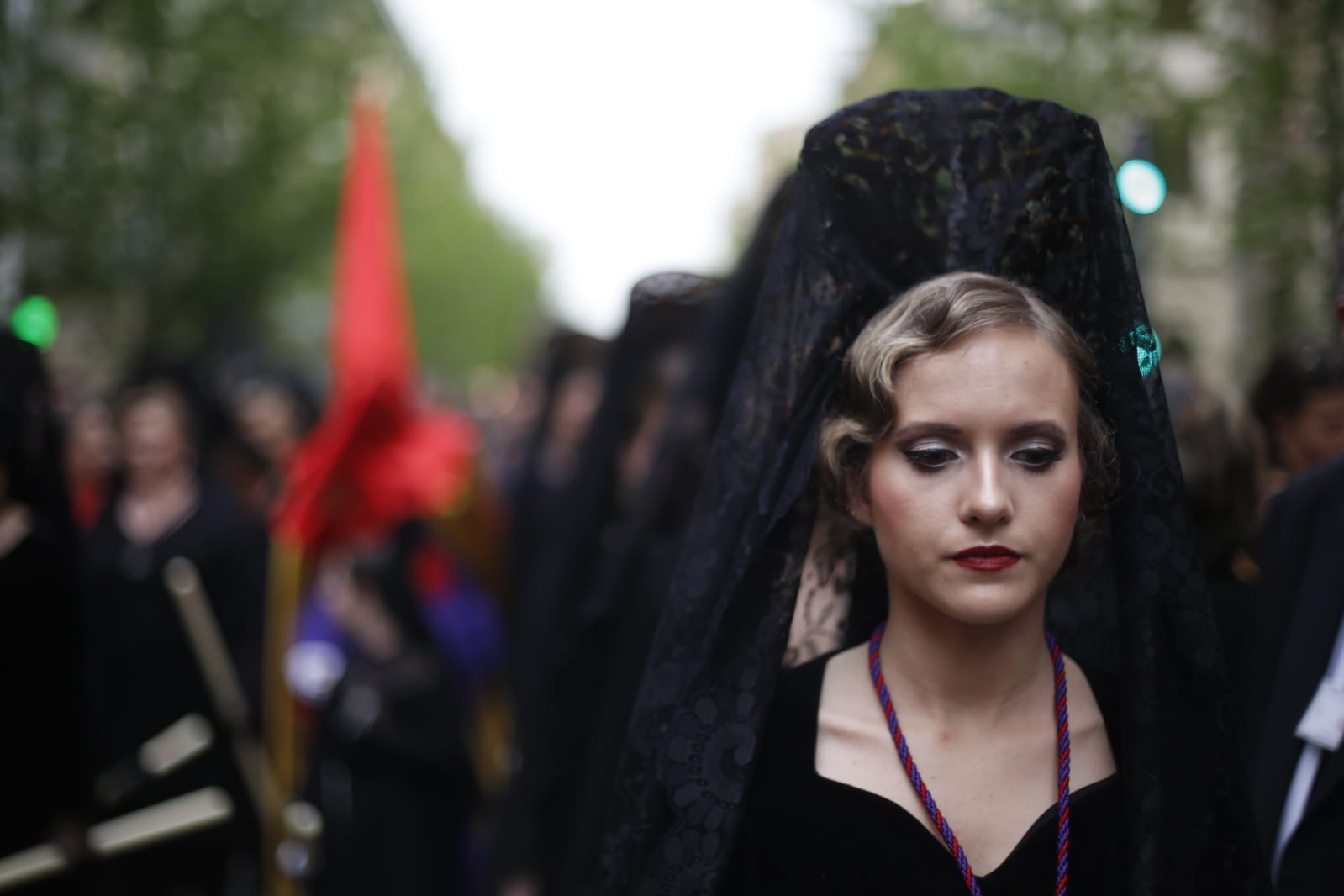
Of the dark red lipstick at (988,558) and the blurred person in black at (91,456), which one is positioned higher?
the dark red lipstick at (988,558)

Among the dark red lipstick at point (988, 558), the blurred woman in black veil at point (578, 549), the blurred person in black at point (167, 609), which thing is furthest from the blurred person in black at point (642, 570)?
the blurred person in black at point (167, 609)

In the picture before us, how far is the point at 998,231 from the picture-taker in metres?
2.18

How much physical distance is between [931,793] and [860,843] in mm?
127

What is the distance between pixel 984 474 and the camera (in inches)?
78.5

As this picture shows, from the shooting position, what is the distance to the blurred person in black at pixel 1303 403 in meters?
3.67

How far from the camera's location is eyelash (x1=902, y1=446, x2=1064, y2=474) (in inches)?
80.0

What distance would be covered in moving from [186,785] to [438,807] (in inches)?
42.8

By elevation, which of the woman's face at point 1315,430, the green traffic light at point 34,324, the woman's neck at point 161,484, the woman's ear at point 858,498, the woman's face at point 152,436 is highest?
the woman's face at point 1315,430

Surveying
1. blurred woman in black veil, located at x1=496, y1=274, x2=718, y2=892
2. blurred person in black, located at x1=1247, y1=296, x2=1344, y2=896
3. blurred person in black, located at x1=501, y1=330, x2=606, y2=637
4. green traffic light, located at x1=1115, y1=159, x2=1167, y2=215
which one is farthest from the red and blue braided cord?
blurred person in black, located at x1=501, y1=330, x2=606, y2=637

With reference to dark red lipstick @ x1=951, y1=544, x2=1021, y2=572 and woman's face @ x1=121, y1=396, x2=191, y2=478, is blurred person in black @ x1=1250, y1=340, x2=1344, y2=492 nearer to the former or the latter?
dark red lipstick @ x1=951, y1=544, x2=1021, y2=572

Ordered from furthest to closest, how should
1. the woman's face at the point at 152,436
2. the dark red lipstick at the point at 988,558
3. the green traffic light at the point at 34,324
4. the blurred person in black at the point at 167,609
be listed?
1. the woman's face at the point at 152,436
2. the blurred person in black at the point at 167,609
3. the green traffic light at the point at 34,324
4. the dark red lipstick at the point at 988,558

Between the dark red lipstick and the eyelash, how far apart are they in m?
0.12

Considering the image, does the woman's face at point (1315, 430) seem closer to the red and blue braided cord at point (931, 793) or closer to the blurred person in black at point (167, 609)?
the red and blue braided cord at point (931, 793)

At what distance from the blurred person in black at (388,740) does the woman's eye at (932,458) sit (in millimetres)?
4135
